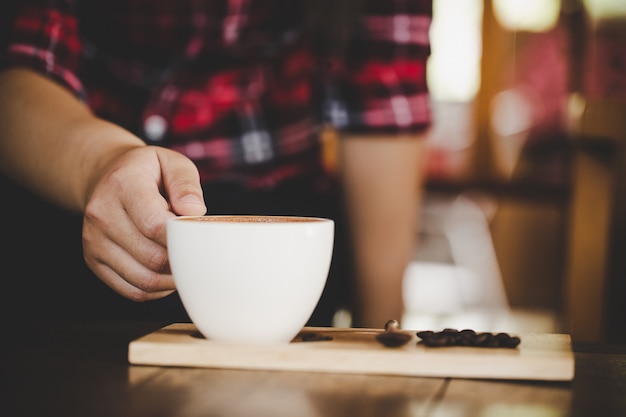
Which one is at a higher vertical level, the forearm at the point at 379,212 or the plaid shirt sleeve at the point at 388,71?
the plaid shirt sleeve at the point at 388,71

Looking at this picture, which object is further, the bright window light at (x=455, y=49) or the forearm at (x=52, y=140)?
the bright window light at (x=455, y=49)

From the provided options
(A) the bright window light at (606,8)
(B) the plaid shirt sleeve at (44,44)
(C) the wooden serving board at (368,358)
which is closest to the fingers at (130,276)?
(C) the wooden serving board at (368,358)

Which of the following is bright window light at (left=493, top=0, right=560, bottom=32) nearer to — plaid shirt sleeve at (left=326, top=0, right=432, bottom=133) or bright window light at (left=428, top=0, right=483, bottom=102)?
bright window light at (left=428, top=0, right=483, bottom=102)

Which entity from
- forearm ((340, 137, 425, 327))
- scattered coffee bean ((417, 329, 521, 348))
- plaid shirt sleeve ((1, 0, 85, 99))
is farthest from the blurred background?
scattered coffee bean ((417, 329, 521, 348))

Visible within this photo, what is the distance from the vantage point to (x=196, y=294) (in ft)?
1.82

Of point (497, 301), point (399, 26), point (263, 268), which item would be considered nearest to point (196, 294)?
point (263, 268)

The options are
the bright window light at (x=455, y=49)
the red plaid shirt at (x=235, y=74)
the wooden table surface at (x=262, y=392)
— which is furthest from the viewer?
the bright window light at (x=455, y=49)

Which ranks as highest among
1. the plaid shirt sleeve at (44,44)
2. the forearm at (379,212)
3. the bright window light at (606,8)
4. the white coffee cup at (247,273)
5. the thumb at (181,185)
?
the bright window light at (606,8)

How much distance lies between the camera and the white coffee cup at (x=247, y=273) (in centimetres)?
53

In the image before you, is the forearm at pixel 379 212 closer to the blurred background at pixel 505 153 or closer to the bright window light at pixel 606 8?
the blurred background at pixel 505 153

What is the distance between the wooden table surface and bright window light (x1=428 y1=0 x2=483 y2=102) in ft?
12.5

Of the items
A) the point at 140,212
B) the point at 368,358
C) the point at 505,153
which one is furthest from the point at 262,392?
the point at 505,153

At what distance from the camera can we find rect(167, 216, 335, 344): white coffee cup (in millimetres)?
528

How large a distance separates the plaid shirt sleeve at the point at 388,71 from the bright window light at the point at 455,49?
9.97 feet
